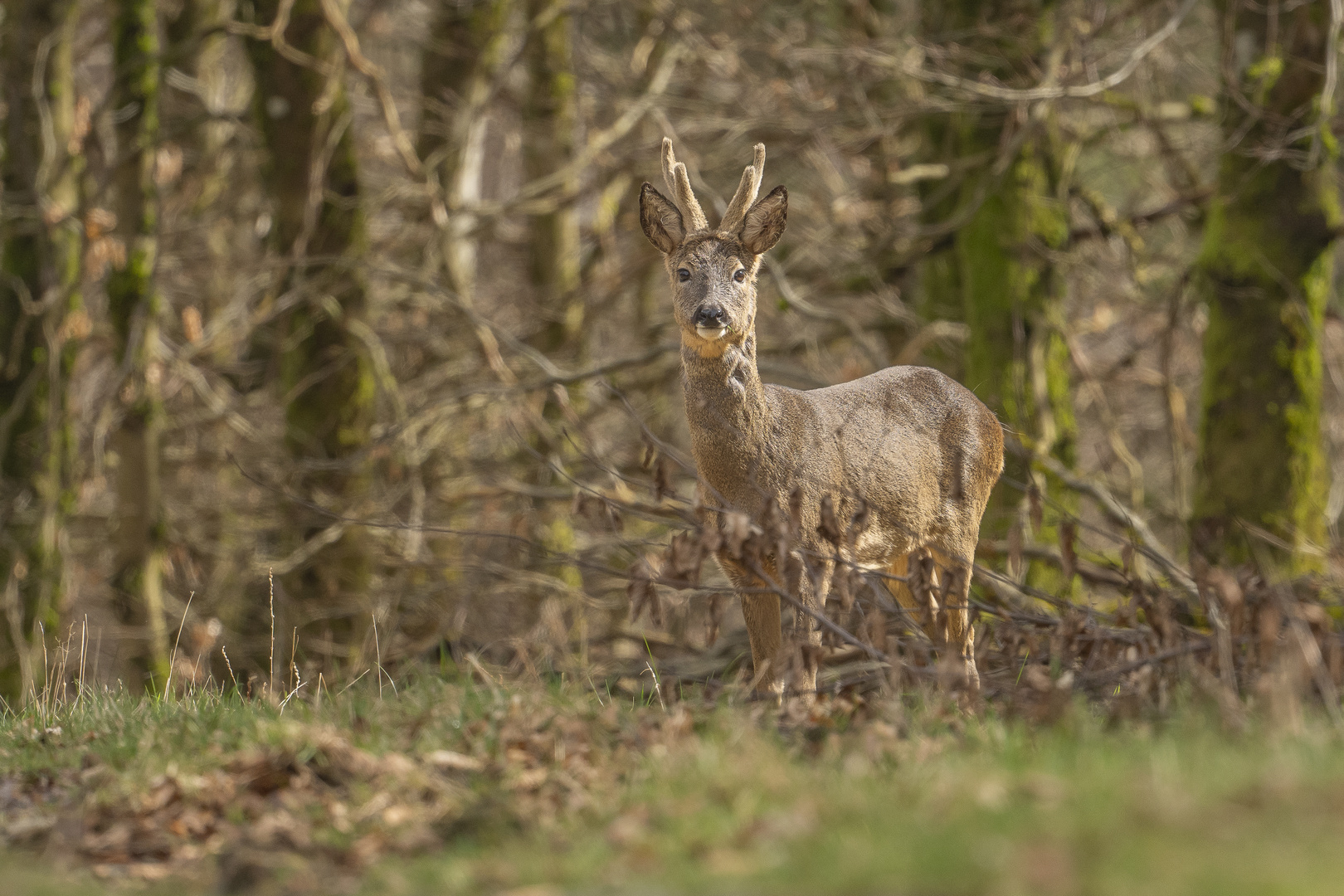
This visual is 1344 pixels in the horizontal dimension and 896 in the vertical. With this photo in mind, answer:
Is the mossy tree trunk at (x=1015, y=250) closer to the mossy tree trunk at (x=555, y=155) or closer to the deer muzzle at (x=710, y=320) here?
the mossy tree trunk at (x=555, y=155)

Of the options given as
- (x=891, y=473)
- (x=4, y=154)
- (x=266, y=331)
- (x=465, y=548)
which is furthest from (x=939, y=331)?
(x=4, y=154)

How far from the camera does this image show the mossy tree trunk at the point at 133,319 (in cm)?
1212

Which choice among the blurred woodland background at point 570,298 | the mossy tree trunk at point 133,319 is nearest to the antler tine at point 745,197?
the blurred woodland background at point 570,298

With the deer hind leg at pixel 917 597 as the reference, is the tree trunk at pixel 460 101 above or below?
above

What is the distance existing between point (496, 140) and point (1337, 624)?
1824 centimetres

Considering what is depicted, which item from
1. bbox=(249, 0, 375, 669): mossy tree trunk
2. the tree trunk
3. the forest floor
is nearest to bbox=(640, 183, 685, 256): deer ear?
the forest floor

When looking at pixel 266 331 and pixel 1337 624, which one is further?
pixel 266 331

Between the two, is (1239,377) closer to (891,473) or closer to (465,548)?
(891,473)

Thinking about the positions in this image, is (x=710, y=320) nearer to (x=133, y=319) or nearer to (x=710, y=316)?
(x=710, y=316)

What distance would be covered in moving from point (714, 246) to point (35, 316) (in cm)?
776

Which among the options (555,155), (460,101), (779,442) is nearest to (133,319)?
(460,101)

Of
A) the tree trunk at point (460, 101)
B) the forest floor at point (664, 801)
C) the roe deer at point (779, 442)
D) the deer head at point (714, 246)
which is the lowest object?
the forest floor at point (664, 801)

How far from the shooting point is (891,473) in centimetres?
655

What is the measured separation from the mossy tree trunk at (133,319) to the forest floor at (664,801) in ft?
21.4
